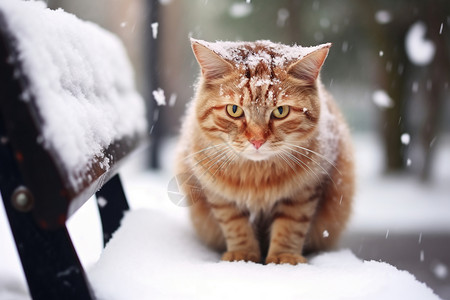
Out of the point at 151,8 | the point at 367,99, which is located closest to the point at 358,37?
the point at 367,99

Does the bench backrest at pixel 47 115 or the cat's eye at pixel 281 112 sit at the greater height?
the bench backrest at pixel 47 115

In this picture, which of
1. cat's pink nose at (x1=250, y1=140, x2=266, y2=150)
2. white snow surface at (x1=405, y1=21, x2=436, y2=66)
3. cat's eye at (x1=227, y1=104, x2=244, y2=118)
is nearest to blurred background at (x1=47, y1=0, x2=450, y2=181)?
white snow surface at (x1=405, y1=21, x2=436, y2=66)

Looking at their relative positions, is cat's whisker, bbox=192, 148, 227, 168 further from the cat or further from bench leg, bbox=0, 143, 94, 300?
bench leg, bbox=0, 143, 94, 300

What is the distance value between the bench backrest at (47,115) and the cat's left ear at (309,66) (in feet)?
2.18

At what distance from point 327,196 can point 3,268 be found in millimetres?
1208

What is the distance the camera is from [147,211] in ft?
5.88

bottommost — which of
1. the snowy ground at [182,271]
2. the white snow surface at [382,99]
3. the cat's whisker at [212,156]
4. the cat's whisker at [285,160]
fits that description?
the white snow surface at [382,99]

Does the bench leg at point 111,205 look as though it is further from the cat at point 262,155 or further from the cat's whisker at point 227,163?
the cat's whisker at point 227,163

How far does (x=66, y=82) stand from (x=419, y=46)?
5150 mm

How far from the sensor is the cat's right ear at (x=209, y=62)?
1399mm

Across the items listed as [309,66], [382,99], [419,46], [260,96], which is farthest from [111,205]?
[419,46]

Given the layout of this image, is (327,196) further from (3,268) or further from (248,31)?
(248,31)

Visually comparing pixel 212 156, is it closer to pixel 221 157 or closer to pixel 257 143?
pixel 221 157

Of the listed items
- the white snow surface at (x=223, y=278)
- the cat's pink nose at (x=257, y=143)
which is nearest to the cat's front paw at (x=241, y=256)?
the white snow surface at (x=223, y=278)
